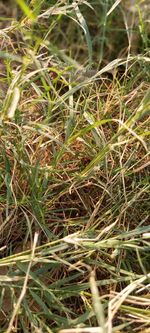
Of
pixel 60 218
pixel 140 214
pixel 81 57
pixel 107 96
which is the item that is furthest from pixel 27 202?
pixel 81 57

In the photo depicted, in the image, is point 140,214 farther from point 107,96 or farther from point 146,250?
point 107,96

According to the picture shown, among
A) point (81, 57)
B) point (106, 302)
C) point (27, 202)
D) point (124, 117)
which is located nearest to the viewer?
point (106, 302)

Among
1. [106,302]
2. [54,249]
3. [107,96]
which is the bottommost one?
[106,302]

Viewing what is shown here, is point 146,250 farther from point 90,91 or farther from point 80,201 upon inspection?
point 90,91

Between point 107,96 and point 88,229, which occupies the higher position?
point 107,96

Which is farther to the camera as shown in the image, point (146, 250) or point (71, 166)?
point (71, 166)

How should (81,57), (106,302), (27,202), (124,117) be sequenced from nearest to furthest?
1. (106,302)
2. (27,202)
3. (124,117)
4. (81,57)
